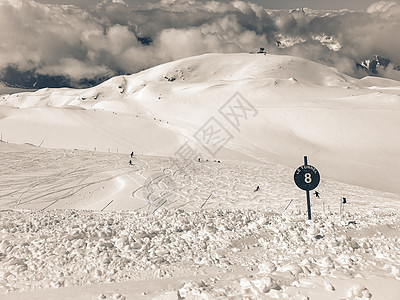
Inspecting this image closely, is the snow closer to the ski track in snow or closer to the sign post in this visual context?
the ski track in snow

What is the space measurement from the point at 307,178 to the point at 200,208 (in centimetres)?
741

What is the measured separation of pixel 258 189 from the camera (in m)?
21.9

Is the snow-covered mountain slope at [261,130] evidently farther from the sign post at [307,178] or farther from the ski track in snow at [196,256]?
the ski track in snow at [196,256]

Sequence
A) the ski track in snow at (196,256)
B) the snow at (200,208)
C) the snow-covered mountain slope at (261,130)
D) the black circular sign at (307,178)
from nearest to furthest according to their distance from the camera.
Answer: the ski track in snow at (196,256)
the snow at (200,208)
the black circular sign at (307,178)
the snow-covered mountain slope at (261,130)

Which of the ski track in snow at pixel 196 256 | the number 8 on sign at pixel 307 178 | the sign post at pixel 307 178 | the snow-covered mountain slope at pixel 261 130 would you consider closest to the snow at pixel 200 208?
the ski track in snow at pixel 196 256

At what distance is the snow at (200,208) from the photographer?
5879 mm

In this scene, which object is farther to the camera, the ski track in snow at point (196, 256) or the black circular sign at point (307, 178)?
the black circular sign at point (307, 178)

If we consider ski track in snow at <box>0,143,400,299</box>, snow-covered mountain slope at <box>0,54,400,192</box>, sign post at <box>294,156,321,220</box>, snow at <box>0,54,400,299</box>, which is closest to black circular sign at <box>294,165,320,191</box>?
sign post at <box>294,156,321,220</box>

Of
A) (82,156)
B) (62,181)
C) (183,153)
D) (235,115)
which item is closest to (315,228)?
(62,181)

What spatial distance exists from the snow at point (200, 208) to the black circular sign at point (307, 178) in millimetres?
1219

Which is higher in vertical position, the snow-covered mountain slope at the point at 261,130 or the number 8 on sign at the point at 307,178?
the snow-covered mountain slope at the point at 261,130

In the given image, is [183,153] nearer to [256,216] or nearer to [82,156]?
[82,156]

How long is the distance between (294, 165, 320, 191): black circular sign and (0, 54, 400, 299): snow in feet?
4.00

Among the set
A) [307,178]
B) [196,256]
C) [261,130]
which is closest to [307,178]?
[307,178]
